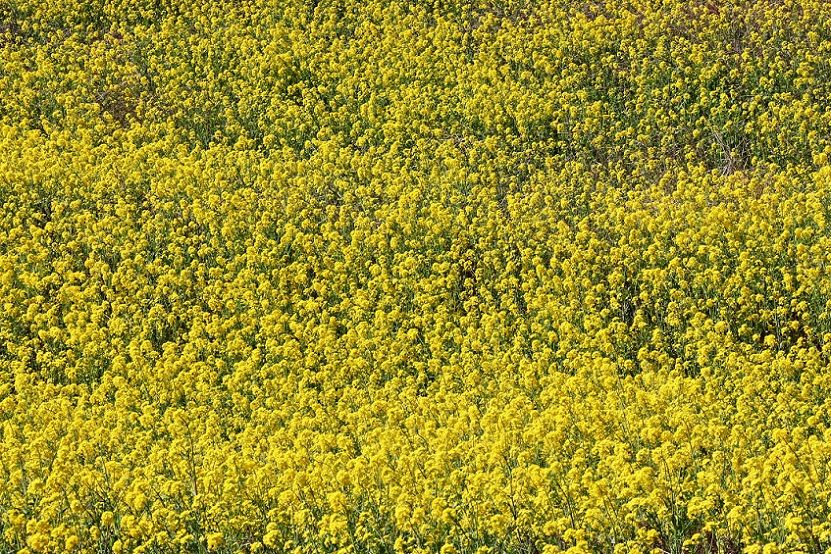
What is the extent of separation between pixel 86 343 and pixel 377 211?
515cm

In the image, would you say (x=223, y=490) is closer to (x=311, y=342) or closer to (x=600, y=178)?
(x=311, y=342)

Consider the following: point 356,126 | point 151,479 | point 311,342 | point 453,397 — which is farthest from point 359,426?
point 356,126

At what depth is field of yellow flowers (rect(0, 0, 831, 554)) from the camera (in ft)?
36.9

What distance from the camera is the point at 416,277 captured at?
58.2 ft

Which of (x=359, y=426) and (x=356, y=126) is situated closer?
(x=359, y=426)

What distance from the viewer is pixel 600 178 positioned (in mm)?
20156

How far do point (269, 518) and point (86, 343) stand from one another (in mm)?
6694

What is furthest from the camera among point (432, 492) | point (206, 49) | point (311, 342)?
point (206, 49)

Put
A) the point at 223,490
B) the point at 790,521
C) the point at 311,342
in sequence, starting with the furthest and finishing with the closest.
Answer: the point at 311,342 < the point at 223,490 < the point at 790,521

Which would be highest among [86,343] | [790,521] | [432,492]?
[790,521]

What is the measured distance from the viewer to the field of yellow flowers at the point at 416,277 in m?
11.2

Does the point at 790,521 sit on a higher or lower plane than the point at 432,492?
higher

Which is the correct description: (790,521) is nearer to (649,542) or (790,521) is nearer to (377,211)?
(649,542)

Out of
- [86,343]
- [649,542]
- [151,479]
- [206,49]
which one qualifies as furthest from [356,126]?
[649,542]
